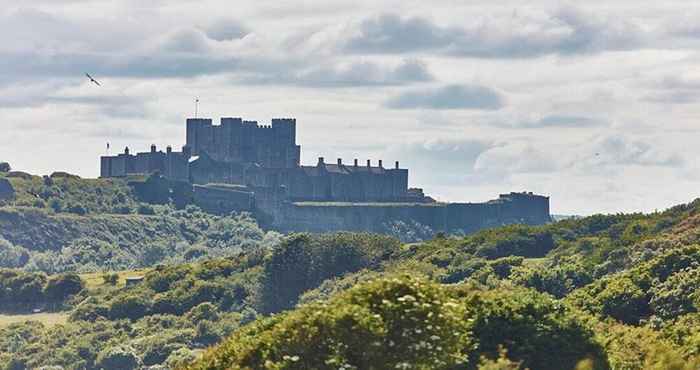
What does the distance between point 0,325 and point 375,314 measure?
121283 mm

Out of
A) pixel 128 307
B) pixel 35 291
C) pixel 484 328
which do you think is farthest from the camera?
pixel 35 291

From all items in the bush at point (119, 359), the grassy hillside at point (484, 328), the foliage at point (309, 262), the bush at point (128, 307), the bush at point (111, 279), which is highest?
the grassy hillside at point (484, 328)

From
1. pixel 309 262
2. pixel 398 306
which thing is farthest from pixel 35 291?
pixel 398 306

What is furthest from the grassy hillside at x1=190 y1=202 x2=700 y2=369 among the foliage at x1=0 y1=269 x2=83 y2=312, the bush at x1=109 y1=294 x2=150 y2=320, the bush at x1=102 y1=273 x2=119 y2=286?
the bush at x1=102 y1=273 x2=119 y2=286

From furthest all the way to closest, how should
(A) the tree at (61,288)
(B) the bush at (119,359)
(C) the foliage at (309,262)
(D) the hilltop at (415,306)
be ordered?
(A) the tree at (61,288) → (C) the foliage at (309,262) → (B) the bush at (119,359) → (D) the hilltop at (415,306)

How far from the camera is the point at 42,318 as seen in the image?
172500 millimetres

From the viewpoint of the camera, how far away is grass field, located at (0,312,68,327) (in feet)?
552

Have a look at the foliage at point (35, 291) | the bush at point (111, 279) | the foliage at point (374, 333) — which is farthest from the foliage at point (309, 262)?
the foliage at point (374, 333)

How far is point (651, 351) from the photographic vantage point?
56750 mm

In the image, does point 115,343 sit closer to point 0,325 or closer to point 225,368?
point 0,325

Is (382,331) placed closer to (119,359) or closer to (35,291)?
(119,359)

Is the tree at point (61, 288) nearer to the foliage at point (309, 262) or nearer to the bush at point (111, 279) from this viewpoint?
the bush at point (111, 279)

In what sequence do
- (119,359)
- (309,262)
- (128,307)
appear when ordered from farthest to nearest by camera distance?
(309,262) → (128,307) → (119,359)

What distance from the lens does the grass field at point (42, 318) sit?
552ft
